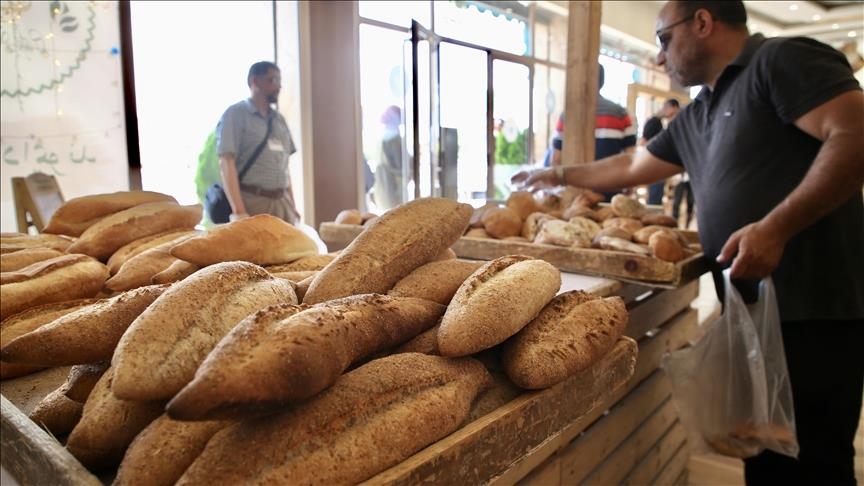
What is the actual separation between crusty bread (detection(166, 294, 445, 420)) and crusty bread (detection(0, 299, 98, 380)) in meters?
0.62

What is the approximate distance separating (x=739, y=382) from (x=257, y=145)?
2.26 metres

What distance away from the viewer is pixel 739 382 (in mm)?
1761

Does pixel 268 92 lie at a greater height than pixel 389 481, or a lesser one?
greater

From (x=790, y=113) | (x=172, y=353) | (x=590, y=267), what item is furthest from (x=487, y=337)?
(x=790, y=113)

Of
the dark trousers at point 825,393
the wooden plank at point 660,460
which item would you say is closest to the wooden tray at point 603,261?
the dark trousers at point 825,393

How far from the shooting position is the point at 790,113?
1.68 meters

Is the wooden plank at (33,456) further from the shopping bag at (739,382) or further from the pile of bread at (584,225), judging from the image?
the shopping bag at (739,382)

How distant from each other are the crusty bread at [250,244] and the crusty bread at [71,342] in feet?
0.73

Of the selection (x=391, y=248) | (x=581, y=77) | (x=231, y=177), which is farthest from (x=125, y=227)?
(x=581, y=77)

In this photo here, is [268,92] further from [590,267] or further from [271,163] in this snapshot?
[590,267]

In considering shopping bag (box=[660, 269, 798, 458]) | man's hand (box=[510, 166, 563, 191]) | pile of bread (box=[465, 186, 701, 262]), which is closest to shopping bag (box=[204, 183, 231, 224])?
pile of bread (box=[465, 186, 701, 262])

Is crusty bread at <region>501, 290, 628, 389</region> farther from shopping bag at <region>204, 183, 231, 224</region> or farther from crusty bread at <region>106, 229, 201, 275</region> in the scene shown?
shopping bag at <region>204, 183, 231, 224</region>

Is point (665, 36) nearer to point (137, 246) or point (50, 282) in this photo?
point (137, 246)

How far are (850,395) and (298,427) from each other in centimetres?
193
